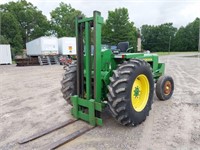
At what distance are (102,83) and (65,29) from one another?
39.6 metres

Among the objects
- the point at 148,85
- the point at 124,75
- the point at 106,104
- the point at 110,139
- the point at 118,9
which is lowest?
the point at 110,139

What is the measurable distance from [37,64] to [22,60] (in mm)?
1512

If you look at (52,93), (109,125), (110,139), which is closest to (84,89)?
(109,125)

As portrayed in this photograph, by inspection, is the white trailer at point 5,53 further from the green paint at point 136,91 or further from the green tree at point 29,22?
the green paint at point 136,91

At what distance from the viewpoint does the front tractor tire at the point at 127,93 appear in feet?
11.6

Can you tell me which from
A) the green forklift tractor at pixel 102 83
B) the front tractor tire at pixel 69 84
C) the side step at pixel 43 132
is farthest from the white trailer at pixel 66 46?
the side step at pixel 43 132

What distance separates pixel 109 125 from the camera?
13.1 feet

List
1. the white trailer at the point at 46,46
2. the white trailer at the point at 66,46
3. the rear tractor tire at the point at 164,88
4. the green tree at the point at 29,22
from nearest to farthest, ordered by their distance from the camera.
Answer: the rear tractor tire at the point at 164,88 < the white trailer at the point at 46,46 < the white trailer at the point at 66,46 < the green tree at the point at 29,22

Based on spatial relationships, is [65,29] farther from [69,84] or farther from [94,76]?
[94,76]

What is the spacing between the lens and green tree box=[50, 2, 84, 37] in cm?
4147

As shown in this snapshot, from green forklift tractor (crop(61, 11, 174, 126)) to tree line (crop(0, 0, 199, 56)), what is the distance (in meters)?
19.2

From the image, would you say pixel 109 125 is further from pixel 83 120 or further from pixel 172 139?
pixel 172 139

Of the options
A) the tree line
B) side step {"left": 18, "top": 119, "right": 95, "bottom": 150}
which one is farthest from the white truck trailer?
side step {"left": 18, "top": 119, "right": 95, "bottom": 150}

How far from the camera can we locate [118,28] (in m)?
42.8
